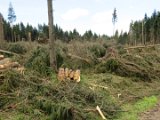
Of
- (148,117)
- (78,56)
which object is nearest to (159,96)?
(148,117)

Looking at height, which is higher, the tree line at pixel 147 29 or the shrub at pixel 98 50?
the tree line at pixel 147 29

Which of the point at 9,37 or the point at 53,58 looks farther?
the point at 9,37

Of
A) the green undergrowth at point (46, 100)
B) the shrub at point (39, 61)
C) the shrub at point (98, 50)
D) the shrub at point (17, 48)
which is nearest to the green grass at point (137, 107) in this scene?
the green undergrowth at point (46, 100)

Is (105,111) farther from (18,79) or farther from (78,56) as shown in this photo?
(78,56)

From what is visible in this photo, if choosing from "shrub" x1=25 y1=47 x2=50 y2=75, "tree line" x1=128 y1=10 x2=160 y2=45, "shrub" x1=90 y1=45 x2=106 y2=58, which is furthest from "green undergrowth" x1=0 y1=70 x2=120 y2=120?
"tree line" x1=128 y1=10 x2=160 y2=45

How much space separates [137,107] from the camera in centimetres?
1033

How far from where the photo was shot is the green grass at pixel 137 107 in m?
9.17

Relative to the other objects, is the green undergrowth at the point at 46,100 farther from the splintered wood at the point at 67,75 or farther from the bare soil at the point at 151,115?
the splintered wood at the point at 67,75

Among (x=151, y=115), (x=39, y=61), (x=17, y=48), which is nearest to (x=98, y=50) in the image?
(x=39, y=61)

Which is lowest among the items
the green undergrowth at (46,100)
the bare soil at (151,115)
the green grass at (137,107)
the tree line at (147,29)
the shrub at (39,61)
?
the bare soil at (151,115)

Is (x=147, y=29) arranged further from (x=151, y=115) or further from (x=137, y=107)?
(x=151, y=115)

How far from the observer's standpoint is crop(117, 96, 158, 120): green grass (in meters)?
9.17

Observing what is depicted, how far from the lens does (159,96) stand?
41.0ft

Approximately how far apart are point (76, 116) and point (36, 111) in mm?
1141
